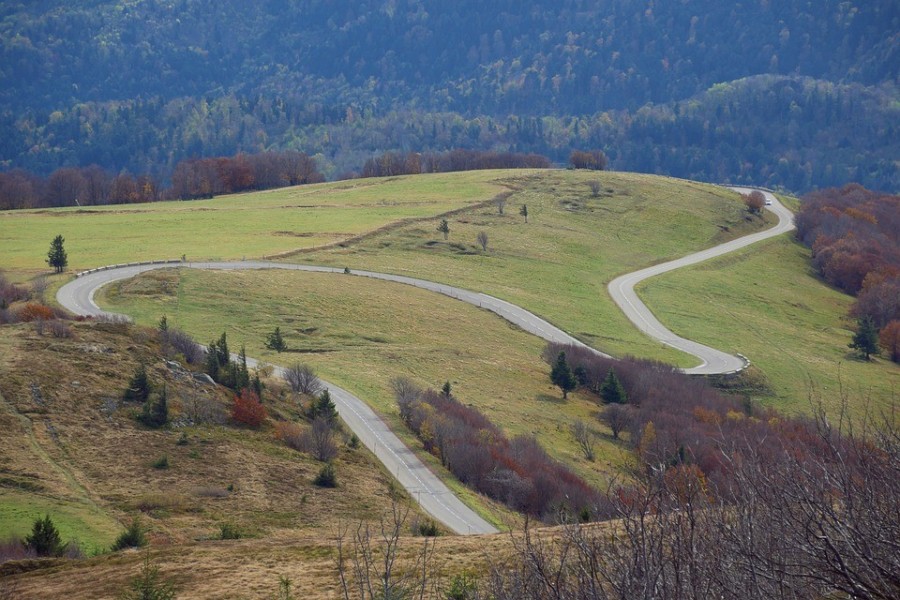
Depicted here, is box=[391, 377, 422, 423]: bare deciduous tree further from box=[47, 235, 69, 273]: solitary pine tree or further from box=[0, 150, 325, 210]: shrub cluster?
box=[0, 150, 325, 210]: shrub cluster

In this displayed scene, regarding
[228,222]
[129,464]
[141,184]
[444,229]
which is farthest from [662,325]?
[141,184]

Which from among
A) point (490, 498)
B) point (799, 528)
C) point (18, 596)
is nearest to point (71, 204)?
point (490, 498)

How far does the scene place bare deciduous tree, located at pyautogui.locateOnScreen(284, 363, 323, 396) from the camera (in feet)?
162

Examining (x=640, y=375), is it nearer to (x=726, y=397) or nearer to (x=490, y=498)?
(x=726, y=397)

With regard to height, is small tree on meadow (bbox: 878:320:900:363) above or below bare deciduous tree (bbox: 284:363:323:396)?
below

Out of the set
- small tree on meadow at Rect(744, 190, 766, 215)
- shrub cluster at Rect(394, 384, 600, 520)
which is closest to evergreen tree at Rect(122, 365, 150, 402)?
shrub cluster at Rect(394, 384, 600, 520)

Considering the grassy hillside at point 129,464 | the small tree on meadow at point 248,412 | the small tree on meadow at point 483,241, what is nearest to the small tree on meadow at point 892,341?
the small tree on meadow at point 483,241

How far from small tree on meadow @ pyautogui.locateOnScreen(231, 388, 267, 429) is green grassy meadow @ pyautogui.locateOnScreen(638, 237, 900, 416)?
4097 centimetres

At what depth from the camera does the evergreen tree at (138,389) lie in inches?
1543

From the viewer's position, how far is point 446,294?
Answer: 272ft

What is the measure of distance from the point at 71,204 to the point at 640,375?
112535mm

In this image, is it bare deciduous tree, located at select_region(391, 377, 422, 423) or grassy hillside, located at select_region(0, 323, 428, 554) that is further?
bare deciduous tree, located at select_region(391, 377, 422, 423)

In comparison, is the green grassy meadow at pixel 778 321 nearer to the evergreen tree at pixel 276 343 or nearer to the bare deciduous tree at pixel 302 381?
the bare deciduous tree at pixel 302 381

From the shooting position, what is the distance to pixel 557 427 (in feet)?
178
